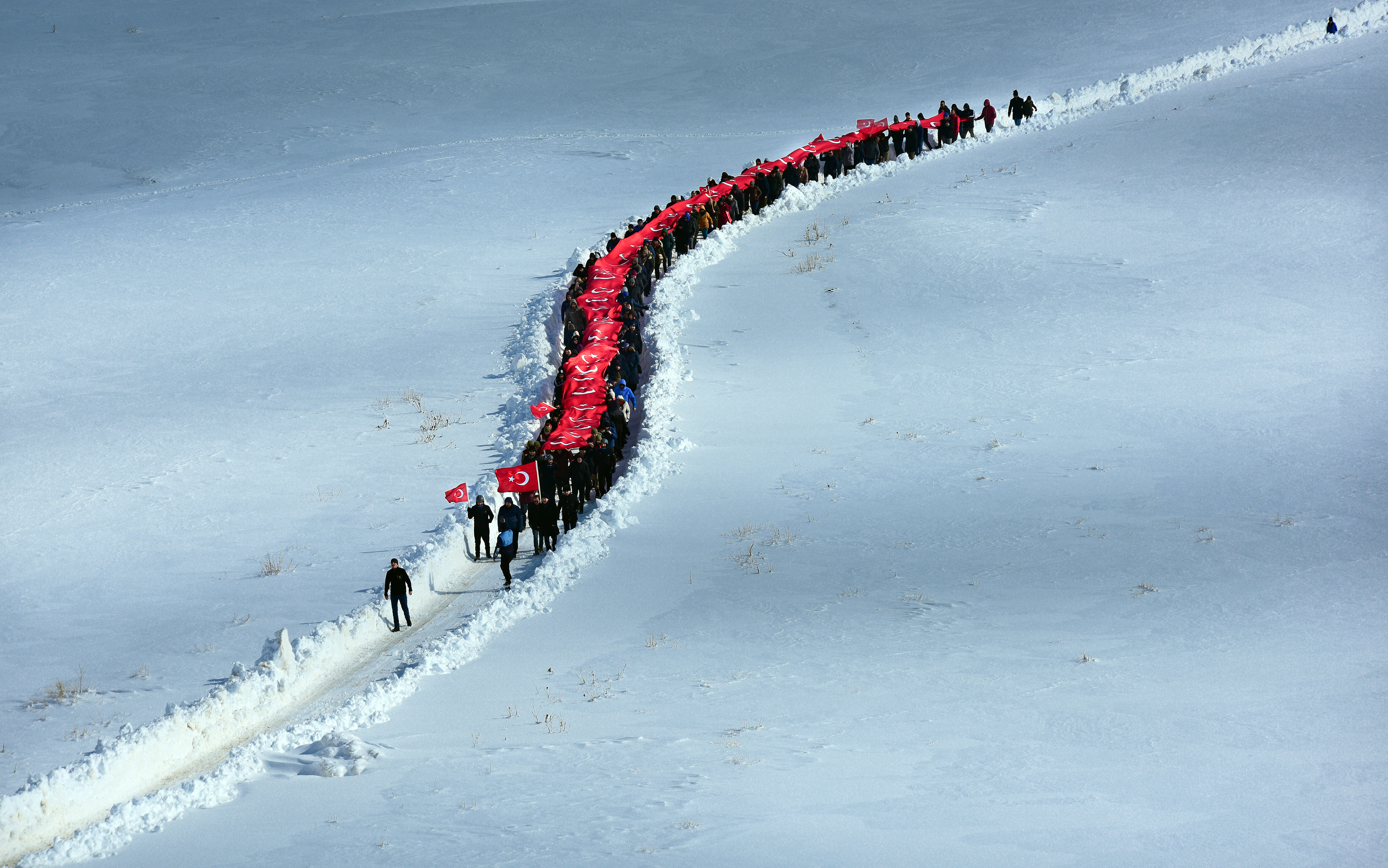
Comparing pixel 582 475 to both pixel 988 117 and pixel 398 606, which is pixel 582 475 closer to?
pixel 398 606

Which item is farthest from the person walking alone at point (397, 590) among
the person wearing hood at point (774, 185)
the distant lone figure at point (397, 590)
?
the person wearing hood at point (774, 185)

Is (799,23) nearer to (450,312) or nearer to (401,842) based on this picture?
(450,312)

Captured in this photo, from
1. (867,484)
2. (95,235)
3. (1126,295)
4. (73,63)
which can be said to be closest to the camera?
(867,484)

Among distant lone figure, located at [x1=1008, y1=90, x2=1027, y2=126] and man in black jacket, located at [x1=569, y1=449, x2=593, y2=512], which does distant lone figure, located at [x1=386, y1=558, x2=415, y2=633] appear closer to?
man in black jacket, located at [x1=569, y1=449, x2=593, y2=512]

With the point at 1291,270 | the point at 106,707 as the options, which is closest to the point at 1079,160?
the point at 1291,270

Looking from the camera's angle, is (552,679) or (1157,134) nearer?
(552,679)

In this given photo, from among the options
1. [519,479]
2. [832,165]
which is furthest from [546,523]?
[832,165]

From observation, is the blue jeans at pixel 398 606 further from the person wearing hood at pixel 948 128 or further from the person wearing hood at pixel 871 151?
the person wearing hood at pixel 948 128
